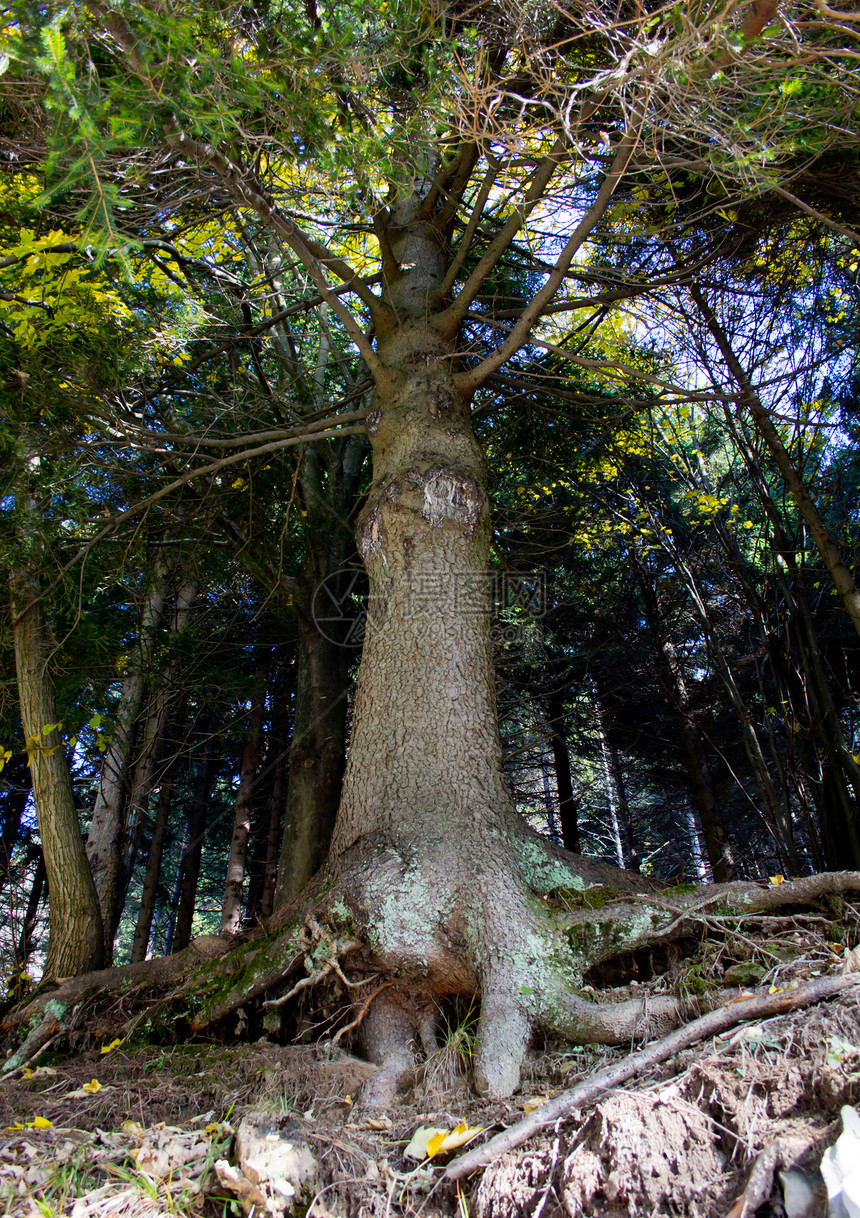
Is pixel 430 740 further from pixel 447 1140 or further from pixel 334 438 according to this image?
pixel 334 438

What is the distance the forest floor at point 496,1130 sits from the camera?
5.41 ft

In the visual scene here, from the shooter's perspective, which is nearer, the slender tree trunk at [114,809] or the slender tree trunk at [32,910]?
the slender tree trunk at [114,809]

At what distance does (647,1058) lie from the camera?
208 cm

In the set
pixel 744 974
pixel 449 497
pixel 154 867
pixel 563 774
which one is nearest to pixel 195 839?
pixel 154 867

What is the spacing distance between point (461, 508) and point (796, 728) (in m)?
2.82

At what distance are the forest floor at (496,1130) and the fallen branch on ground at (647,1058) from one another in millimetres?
32

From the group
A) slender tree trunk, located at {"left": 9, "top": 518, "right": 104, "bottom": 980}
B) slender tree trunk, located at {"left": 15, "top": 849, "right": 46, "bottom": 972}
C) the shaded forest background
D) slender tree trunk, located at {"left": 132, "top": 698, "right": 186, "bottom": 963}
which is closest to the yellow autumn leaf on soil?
the shaded forest background

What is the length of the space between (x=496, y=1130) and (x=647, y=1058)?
50cm

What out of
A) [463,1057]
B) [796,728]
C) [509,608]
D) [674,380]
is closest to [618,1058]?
[463,1057]

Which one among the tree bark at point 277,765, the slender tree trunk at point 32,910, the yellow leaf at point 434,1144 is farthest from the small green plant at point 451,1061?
the tree bark at point 277,765

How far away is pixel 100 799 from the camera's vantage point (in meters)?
7.04

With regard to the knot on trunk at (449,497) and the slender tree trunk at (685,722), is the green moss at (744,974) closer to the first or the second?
the knot on trunk at (449,497)

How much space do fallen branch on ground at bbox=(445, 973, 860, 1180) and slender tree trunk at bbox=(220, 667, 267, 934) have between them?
17.0ft

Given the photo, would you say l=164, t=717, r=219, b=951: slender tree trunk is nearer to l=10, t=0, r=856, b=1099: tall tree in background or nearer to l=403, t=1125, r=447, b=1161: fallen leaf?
l=10, t=0, r=856, b=1099: tall tree in background
